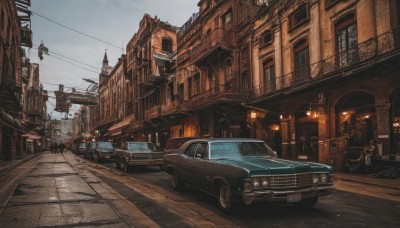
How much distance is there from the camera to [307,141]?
18688mm

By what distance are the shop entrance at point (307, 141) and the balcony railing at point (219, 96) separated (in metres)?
5.13

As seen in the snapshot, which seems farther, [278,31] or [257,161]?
[278,31]

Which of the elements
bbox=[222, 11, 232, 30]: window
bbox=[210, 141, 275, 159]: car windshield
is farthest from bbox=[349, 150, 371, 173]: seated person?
bbox=[222, 11, 232, 30]: window

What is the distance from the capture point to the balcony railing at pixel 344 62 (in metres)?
13.2

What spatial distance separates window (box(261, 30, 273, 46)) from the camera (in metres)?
21.7

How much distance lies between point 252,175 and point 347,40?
13081mm

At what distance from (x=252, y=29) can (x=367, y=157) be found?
12.8m

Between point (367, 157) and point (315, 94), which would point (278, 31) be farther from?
point (367, 157)

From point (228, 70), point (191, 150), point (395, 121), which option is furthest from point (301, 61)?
point (191, 150)

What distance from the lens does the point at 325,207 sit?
6.94 metres

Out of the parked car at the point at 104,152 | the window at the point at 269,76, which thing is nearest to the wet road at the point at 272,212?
the window at the point at 269,76

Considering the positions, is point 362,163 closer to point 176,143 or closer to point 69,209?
point 176,143

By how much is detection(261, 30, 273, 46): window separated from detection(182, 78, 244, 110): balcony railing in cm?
378

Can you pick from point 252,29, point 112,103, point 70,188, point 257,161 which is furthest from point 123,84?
point 257,161
